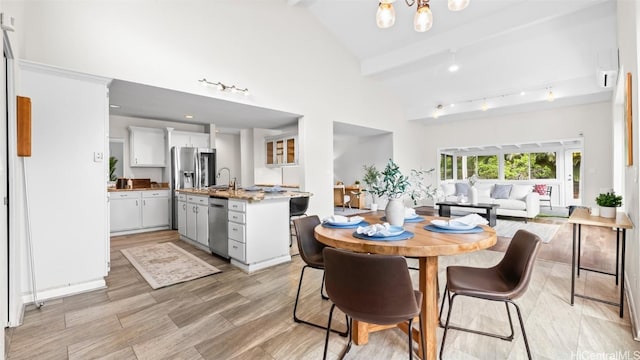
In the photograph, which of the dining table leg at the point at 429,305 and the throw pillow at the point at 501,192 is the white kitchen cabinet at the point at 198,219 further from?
the throw pillow at the point at 501,192

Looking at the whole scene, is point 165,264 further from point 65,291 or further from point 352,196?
point 352,196

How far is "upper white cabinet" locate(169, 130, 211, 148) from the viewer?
5777mm

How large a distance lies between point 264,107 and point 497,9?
12.3ft

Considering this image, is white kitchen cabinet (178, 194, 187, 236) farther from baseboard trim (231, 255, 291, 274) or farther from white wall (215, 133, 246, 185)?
white wall (215, 133, 246, 185)

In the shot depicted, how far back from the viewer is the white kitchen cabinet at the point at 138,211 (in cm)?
505

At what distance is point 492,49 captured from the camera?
5156 mm

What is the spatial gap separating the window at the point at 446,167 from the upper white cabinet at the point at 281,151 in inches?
221

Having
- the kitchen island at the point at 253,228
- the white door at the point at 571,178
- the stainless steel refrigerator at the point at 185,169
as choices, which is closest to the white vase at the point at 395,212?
the kitchen island at the point at 253,228

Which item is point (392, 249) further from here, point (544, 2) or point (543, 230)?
point (543, 230)

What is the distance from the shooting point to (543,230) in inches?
209

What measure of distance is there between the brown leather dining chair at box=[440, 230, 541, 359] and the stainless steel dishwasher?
2.61m

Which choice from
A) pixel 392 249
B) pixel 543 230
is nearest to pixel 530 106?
pixel 543 230

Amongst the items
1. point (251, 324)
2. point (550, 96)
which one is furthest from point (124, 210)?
point (550, 96)

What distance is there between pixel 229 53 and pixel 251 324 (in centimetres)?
349
